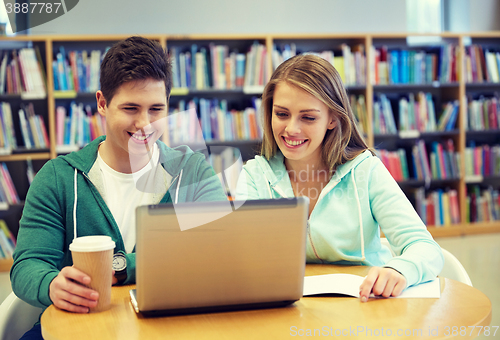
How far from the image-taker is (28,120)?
352 cm

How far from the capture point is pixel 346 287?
3.33ft

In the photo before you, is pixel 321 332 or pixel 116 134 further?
pixel 116 134

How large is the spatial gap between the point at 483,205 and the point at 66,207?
4.21 metres

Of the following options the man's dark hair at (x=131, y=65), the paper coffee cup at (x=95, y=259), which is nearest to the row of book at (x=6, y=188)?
the man's dark hair at (x=131, y=65)

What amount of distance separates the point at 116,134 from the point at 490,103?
4.11 meters

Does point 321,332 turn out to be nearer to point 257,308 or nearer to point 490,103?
point 257,308

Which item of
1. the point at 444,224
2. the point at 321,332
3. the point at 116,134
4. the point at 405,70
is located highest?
A: the point at 405,70

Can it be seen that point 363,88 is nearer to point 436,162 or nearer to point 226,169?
point 436,162

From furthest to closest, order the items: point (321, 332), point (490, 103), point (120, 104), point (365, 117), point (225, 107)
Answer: point (490, 103) → point (365, 117) → point (225, 107) → point (120, 104) → point (321, 332)

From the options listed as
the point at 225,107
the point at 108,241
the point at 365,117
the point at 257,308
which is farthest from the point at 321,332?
the point at 365,117

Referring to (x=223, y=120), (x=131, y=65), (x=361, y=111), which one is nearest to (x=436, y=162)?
(x=361, y=111)

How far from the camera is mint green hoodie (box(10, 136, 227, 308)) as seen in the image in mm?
1018

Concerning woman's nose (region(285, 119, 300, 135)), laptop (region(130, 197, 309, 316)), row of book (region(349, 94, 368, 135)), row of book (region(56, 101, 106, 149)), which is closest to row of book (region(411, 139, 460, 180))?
row of book (region(349, 94, 368, 135))

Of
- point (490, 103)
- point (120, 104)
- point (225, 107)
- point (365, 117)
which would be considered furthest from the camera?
point (490, 103)
